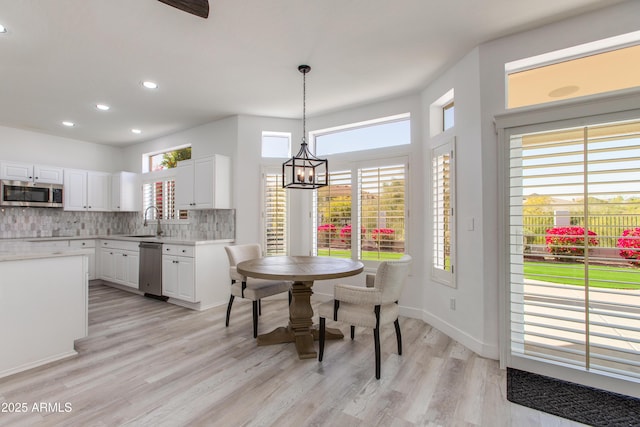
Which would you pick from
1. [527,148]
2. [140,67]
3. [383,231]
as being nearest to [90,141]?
[140,67]

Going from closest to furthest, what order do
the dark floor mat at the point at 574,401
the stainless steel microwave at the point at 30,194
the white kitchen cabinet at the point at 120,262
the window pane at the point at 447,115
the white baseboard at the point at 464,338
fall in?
the dark floor mat at the point at 574,401 → the white baseboard at the point at 464,338 → the window pane at the point at 447,115 → the stainless steel microwave at the point at 30,194 → the white kitchen cabinet at the point at 120,262

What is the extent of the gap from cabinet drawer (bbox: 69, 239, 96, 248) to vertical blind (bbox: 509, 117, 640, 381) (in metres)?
6.54

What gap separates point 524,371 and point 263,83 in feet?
12.3

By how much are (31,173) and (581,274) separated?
7.41 metres

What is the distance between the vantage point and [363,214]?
409 cm

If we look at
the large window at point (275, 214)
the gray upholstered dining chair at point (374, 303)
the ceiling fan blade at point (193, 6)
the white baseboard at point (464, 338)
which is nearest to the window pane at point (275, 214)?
the large window at point (275, 214)

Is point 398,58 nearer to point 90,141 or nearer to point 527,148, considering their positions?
point 527,148

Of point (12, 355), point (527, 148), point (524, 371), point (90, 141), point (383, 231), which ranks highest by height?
point (90, 141)

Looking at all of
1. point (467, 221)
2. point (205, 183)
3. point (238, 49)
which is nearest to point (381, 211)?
point (467, 221)

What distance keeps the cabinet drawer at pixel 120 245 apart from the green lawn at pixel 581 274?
17.1ft

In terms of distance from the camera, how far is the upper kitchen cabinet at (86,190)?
549 cm

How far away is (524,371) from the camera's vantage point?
7.95 feet

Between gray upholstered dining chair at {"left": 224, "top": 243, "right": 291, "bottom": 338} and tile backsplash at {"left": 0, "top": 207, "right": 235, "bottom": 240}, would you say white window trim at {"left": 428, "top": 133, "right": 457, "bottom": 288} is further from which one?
tile backsplash at {"left": 0, "top": 207, "right": 235, "bottom": 240}

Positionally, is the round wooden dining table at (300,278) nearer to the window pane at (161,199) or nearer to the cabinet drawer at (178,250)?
the cabinet drawer at (178,250)
